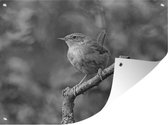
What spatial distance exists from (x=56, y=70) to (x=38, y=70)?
0.05m

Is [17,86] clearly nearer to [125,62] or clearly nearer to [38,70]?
[38,70]

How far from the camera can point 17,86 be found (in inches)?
91.9

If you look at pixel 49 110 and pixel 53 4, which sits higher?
pixel 53 4

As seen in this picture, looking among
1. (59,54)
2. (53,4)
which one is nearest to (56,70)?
(59,54)

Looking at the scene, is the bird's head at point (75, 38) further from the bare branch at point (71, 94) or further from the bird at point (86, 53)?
the bare branch at point (71, 94)

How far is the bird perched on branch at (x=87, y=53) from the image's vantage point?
2.33 meters

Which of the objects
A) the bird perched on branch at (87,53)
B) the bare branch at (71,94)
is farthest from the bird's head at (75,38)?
the bare branch at (71,94)

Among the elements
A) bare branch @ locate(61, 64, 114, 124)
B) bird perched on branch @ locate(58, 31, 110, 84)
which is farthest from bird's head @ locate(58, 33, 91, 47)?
bare branch @ locate(61, 64, 114, 124)

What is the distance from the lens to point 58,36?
233cm

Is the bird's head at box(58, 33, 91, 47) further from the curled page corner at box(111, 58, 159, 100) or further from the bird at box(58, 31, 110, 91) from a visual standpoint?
the curled page corner at box(111, 58, 159, 100)

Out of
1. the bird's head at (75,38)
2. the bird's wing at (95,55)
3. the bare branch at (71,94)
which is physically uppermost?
the bird's head at (75,38)

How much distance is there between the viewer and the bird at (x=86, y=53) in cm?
233

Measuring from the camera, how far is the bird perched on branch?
233 cm

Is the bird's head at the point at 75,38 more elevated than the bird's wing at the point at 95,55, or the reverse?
the bird's head at the point at 75,38
